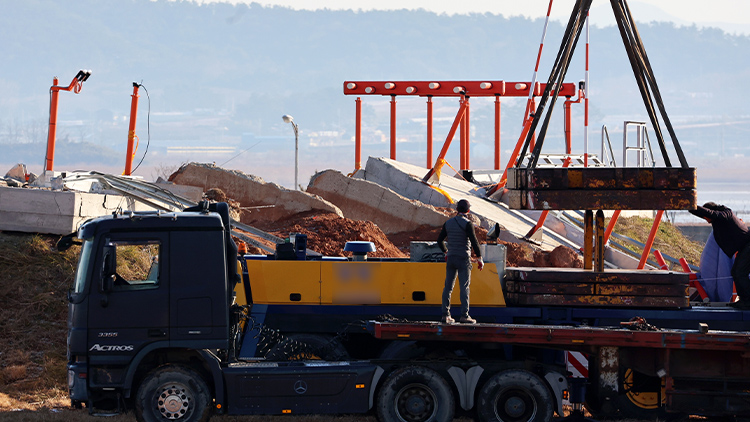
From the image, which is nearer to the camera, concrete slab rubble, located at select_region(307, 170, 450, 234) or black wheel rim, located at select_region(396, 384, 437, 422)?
black wheel rim, located at select_region(396, 384, 437, 422)

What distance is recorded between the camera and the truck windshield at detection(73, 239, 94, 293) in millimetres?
9430

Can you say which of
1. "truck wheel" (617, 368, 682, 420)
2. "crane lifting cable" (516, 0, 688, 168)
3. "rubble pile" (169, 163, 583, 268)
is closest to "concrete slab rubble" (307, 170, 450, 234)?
"rubble pile" (169, 163, 583, 268)

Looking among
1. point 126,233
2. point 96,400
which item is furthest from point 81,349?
point 126,233

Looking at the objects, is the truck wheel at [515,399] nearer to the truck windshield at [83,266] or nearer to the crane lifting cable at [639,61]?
the crane lifting cable at [639,61]

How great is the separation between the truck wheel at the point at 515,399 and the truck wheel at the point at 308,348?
1825 mm

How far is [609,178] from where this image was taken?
1055 cm

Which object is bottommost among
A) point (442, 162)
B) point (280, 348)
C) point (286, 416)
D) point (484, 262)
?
point (286, 416)

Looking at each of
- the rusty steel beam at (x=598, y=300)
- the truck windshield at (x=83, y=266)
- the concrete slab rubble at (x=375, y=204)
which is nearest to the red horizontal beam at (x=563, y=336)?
the rusty steel beam at (x=598, y=300)

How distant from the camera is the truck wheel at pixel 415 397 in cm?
987

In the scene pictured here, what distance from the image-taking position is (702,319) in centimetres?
1066

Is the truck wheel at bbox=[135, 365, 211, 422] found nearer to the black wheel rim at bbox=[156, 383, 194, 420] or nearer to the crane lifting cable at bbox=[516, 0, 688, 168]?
the black wheel rim at bbox=[156, 383, 194, 420]

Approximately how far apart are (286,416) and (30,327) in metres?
5.68

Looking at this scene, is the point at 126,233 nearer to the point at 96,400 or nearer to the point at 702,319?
the point at 96,400

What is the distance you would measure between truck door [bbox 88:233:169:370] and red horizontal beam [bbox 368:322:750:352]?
8.10 feet
